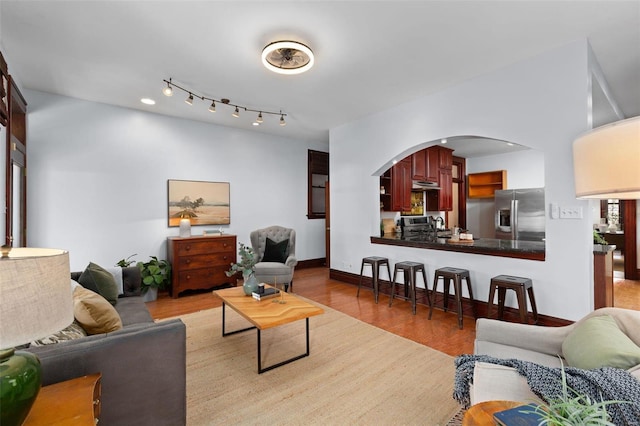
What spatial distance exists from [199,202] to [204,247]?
2.94 ft

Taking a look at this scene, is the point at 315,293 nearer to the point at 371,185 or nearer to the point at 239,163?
the point at 371,185

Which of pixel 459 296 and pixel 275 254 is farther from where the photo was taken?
pixel 275 254

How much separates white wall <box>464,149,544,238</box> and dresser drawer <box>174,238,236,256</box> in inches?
239

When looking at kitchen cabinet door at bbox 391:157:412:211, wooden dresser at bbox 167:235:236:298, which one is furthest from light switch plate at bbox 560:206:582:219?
wooden dresser at bbox 167:235:236:298

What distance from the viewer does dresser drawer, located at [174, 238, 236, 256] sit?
4.41m

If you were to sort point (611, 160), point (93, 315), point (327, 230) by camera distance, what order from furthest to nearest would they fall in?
point (327, 230) → point (93, 315) → point (611, 160)

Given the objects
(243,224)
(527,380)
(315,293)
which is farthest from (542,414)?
(243,224)

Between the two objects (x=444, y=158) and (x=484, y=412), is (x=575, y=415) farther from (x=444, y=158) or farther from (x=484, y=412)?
(x=444, y=158)

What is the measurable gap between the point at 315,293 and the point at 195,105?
3335 mm

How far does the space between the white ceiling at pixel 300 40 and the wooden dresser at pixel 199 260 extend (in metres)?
2.12

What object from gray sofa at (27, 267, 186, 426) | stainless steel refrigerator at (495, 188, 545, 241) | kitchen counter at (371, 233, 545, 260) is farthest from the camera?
stainless steel refrigerator at (495, 188, 545, 241)

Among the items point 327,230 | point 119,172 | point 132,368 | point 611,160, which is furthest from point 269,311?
point 327,230

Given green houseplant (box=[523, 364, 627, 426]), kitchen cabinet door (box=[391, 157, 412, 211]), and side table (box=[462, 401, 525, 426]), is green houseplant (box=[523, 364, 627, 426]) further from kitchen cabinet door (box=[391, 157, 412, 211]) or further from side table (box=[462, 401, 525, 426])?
kitchen cabinet door (box=[391, 157, 412, 211])

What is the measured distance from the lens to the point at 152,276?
4164 millimetres
